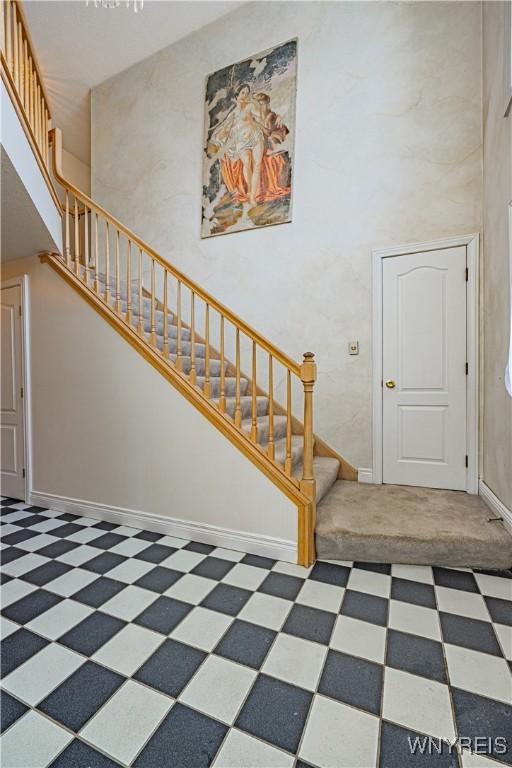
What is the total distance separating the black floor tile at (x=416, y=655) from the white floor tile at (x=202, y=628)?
0.74m

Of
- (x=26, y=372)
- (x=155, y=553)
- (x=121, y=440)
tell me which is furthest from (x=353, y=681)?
(x=26, y=372)

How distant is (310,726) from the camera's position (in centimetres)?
123

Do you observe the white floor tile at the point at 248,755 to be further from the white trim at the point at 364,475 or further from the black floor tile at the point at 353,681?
the white trim at the point at 364,475

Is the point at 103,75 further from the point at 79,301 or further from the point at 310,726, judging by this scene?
the point at 310,726

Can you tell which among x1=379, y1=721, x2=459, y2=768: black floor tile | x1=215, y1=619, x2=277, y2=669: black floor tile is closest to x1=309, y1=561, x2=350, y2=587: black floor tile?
x1=215, y1=619, x2=277, y2=669: black floor tile

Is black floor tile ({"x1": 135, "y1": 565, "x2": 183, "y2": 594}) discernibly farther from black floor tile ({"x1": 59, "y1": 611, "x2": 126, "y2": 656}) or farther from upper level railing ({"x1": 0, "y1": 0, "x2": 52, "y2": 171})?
upper level railing ({"x1": 0, "y1": 0, "x2": 52, "y2": 171})

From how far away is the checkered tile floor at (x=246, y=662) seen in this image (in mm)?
1165

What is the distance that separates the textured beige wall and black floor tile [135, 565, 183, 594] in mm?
2157

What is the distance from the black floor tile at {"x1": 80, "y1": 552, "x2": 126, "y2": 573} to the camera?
7.50 feet

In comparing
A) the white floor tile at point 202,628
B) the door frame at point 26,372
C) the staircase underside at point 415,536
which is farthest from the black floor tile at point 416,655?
the door frame at point 26,372

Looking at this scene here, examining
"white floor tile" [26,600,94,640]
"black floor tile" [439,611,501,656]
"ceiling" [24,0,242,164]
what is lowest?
"black floor tile" [439,611,501,656]

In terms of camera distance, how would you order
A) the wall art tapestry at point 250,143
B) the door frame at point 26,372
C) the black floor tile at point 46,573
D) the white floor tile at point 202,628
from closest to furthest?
the white floor tile at point 202,628 < the black floor tile at point 46,573 < the door frame at point 26,372 < the wall art tapestry at point 250,143

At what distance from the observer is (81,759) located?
44.1 inches

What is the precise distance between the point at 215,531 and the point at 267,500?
0.49 meters
